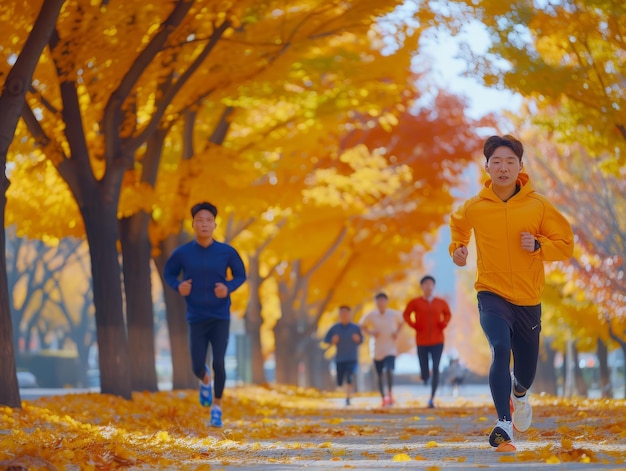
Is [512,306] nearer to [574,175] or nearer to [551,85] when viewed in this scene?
[551,85]

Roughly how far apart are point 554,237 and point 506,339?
27.7 inches

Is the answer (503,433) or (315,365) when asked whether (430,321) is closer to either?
(503,433)

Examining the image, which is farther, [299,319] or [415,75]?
[299,319]

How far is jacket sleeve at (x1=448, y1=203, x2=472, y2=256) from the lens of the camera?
7.66 meters

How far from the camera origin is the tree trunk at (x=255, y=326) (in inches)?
1110

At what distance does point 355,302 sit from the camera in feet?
122

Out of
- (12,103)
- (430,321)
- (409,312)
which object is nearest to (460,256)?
(12,103)

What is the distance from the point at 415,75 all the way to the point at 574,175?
182 inches

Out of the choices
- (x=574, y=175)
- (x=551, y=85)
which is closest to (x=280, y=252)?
(x=574, y=175)

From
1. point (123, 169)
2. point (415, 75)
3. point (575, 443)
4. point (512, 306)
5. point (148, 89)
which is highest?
point (415, 75)

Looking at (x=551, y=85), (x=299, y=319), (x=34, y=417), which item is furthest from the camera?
(x=299, y=319)

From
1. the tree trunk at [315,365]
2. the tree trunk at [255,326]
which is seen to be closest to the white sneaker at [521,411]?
the tree trunk at [255,326]

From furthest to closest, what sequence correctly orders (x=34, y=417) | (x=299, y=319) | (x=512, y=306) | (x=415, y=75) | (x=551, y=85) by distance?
1. (x=299, y=319)
2. (x=415, y=75)
3. (x=551, y=85)
4. (x=34, y=417)
5. (x=512, y=306)

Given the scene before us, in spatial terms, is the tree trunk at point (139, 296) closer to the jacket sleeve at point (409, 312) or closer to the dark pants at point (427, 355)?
the jacket sleeve at point (409, 312)
